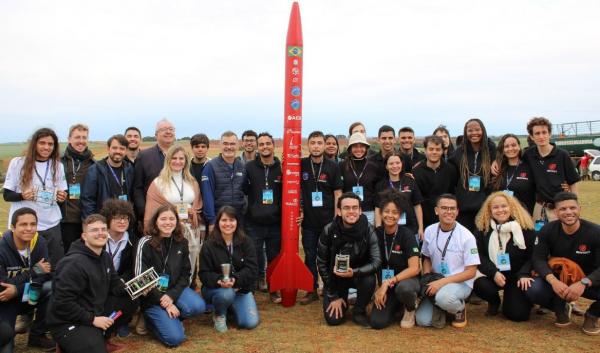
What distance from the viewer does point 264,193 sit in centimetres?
604

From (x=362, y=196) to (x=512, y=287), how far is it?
6.59 ft

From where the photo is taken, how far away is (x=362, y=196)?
6008 mm

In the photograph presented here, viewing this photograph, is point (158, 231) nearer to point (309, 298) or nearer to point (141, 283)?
point (141, 283)

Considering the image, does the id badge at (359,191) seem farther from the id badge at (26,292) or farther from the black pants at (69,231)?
the id badge at (26,292)

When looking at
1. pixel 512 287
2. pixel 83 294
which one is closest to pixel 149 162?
pixel 83 294

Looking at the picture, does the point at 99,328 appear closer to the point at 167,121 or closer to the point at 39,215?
the point at 39,215

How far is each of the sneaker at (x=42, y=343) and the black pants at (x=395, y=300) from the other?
320 cm

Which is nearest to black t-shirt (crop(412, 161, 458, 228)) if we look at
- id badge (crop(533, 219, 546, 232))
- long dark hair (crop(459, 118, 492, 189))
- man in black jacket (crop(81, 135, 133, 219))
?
long dark hair (crop(459, 118, 492, 189))

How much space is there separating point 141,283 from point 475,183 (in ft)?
13.5

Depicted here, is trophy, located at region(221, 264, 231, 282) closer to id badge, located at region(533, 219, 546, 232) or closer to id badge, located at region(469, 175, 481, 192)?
id badge, located at region(469, 175, 481, 192)

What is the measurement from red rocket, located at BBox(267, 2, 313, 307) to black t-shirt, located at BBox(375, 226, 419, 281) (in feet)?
3.58

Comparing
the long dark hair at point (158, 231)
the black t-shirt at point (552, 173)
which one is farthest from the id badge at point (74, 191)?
the black t-shirt at point (552, 173)

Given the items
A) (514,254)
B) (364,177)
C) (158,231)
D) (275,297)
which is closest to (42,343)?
(158,231)

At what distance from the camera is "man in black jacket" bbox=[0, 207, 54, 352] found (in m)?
4.30
